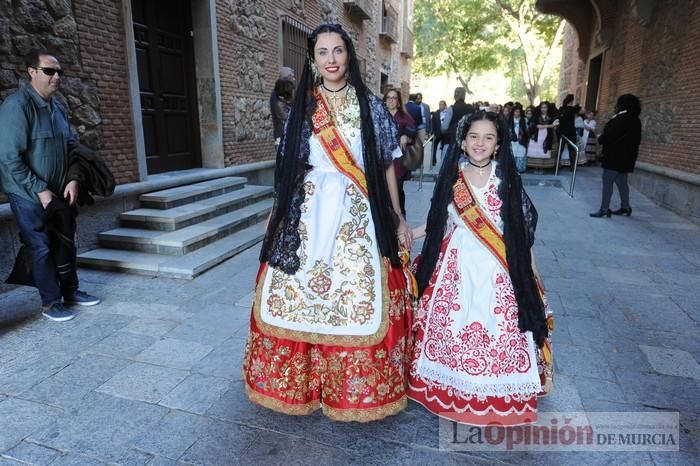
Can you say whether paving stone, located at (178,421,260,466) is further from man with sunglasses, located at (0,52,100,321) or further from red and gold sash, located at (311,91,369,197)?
man with sunglasses, located at (0,52,100,321)

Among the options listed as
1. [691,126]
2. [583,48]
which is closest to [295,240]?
[691,126]

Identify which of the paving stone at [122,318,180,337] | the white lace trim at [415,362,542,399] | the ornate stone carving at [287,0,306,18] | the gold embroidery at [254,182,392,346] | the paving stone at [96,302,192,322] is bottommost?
the paving stone at [122,318,180,337]

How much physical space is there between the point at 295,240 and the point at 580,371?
2.08 m

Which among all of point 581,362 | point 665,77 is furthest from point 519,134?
point 581,362

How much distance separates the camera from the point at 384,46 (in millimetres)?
19625

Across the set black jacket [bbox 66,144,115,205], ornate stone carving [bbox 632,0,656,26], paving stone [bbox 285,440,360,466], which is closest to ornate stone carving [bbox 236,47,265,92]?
black jacket [bbox 66,144,115,205]

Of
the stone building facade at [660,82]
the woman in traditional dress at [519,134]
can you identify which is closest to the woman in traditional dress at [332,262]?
the stone building facade at [660,82]

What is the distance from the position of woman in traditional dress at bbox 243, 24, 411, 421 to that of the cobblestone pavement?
0.23m

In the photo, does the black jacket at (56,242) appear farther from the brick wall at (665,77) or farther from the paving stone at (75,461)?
the brick wall at (665,77)

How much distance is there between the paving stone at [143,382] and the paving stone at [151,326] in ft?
1.54

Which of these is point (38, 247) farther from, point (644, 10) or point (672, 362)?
point (644, 10)

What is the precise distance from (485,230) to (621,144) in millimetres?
6089

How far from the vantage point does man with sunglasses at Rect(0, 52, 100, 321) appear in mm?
3332

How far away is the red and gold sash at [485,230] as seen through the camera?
239cm
